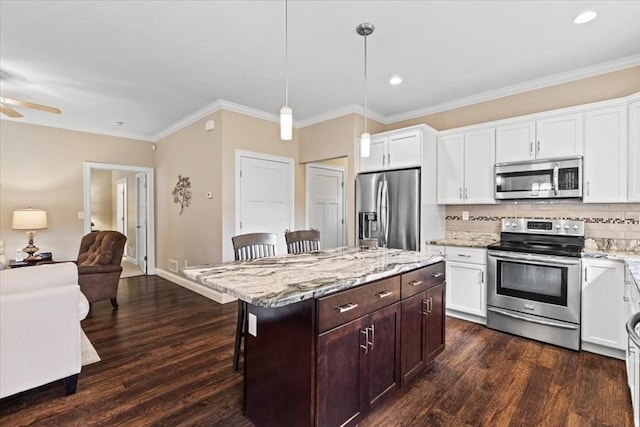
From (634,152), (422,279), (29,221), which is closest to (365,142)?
(422,279)

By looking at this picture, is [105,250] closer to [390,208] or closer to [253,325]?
[253,325]

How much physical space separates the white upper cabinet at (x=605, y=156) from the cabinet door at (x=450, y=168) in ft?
3.94

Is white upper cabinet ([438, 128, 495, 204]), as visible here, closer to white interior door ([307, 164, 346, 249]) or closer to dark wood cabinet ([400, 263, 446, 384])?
dark wood cabinet ([400, 263, 446, 384])

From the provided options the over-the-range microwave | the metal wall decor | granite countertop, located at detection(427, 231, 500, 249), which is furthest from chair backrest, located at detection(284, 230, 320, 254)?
the metal wall decor

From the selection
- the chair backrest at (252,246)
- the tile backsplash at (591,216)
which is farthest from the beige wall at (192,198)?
the tile backsplash at (591,216)

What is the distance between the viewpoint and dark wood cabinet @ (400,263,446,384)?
2098mm

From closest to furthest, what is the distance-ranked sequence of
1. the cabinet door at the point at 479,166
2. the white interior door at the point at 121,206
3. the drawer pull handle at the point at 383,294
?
the drawer pull handle at the point at 383,294
the cabinet door at the point at 479,166
the white interior door at the point at 121,206

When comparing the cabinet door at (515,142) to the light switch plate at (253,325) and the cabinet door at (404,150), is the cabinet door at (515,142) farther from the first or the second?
the light switch plate at (253,325)

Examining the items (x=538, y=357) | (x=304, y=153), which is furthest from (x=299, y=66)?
(x=538, y=357)

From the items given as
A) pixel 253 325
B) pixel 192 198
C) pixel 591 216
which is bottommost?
pixel 253 325

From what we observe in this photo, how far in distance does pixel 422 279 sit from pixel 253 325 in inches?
49.5

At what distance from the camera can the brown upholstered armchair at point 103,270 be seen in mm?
3738

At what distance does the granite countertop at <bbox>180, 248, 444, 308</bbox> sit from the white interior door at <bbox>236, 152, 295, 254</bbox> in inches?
87.6

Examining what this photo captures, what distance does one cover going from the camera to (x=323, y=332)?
4.90 feet
